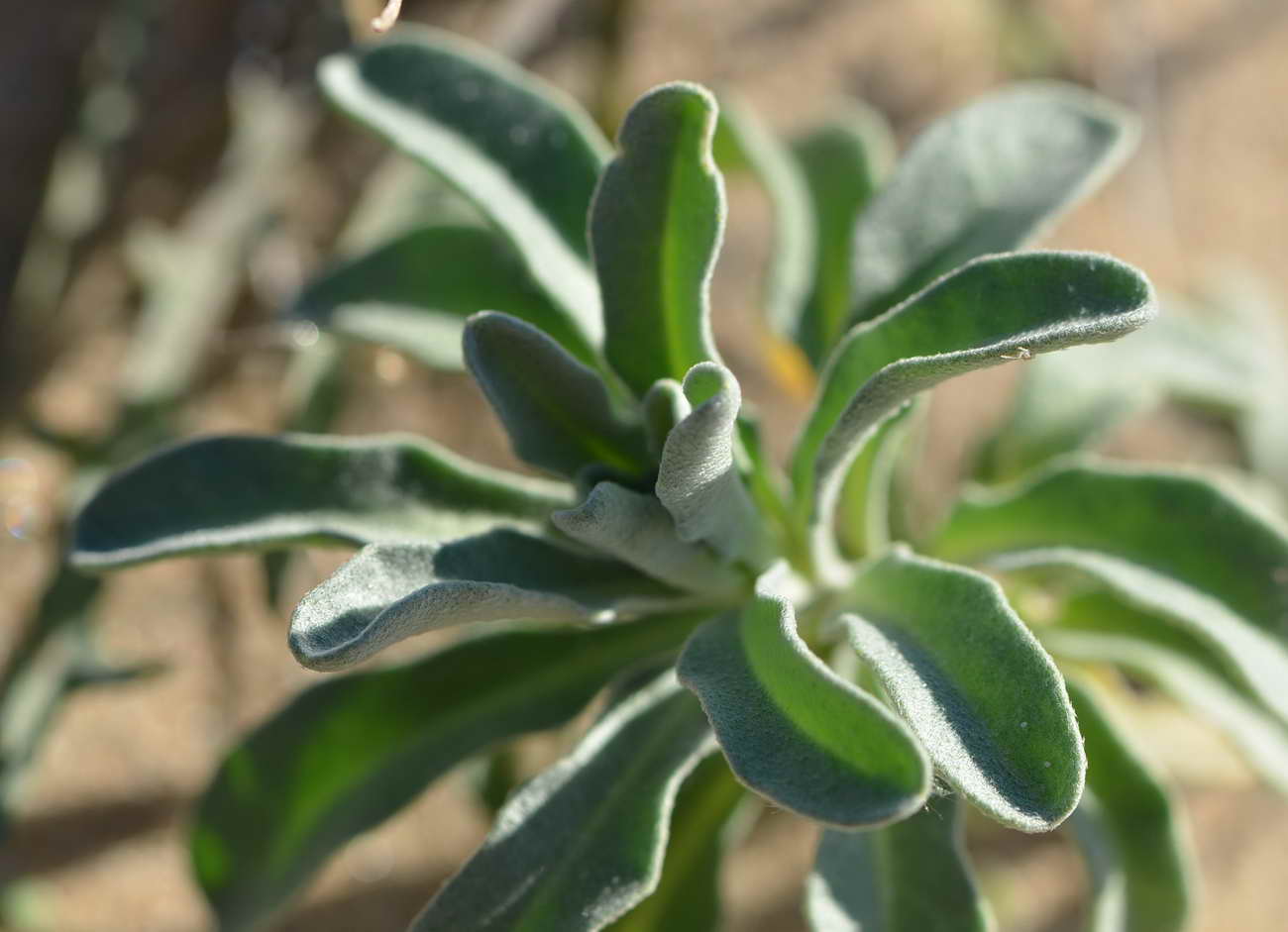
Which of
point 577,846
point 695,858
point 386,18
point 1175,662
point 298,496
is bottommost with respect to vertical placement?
point 695,858

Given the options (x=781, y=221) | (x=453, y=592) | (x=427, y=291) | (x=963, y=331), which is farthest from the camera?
(x=781, y=221)

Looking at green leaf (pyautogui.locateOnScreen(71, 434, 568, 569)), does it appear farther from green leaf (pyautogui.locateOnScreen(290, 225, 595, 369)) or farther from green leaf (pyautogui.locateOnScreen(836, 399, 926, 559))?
green leaf (pyautogui.locateOnScreen(836, 399, 926, 559))

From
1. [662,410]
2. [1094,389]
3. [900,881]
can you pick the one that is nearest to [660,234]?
[662,410]

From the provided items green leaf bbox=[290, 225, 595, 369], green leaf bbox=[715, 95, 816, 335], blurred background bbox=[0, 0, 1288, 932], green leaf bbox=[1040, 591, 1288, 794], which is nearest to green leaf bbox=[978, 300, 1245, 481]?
green leaf bbox=[1040, 591, 1288, 794]

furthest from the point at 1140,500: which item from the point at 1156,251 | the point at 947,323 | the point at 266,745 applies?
the point at 1156,251

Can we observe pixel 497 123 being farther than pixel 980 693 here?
Yes

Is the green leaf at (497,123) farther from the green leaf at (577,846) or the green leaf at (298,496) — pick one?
the green leaf at (577,846)

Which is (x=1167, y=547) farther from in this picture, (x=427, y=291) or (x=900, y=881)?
(x=427, y=291)

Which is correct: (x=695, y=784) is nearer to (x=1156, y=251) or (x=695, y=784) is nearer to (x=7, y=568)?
(x=7, y=568)
